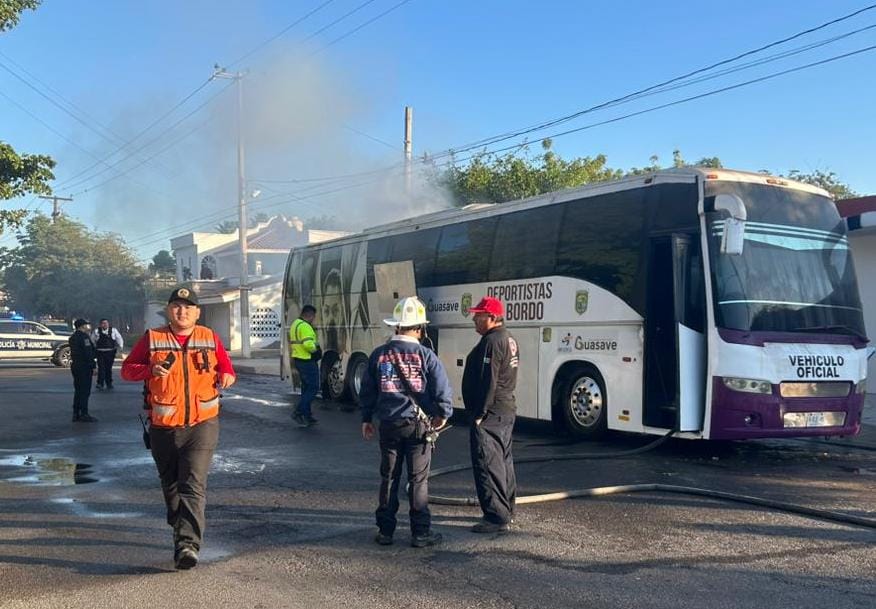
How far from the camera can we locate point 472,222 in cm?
1293

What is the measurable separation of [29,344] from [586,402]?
2447 centimetres

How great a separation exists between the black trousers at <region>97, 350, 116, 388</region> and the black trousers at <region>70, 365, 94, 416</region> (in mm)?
5950

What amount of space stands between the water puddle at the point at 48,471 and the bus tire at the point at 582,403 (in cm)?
588

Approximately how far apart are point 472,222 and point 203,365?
802 centimetres

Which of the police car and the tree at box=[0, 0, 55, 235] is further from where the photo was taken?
the police car

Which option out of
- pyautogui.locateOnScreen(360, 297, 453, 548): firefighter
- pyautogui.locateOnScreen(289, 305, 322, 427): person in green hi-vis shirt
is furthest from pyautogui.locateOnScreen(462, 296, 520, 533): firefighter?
pyautogui.locateOnScreen(289, 305, 322, 427): person in green hi-vis shirt

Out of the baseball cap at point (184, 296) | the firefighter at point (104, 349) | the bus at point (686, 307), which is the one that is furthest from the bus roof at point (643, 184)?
the firefighter at point (104, 349)

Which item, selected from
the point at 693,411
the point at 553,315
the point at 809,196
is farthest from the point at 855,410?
the point at 553,315

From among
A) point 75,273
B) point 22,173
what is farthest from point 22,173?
point 75,273

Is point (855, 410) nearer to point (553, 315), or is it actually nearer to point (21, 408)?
point (553, 315)

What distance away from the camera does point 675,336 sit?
9156 mm

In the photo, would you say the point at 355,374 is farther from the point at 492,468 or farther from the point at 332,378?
the point at 492,468

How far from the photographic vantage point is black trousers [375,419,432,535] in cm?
559

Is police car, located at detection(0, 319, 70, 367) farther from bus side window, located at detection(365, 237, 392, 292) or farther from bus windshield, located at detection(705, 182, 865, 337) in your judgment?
bus windshield, located at detection(705, 182, 865, 337)
